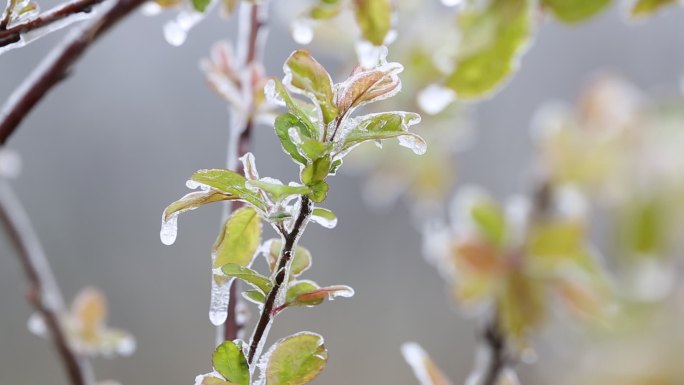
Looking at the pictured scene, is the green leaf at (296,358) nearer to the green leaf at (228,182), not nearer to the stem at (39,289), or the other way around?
the green leaf at (228,182)

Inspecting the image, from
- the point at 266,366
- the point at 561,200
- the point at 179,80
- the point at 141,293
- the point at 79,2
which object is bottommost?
the point at 266,366

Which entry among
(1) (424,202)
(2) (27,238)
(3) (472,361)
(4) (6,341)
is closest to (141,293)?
(4) (6,341)

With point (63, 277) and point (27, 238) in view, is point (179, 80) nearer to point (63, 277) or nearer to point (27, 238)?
point (63, 277)

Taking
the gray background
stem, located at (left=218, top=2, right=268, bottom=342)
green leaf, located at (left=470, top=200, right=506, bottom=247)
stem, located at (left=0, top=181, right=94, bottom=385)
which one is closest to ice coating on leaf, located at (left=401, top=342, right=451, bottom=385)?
stem, located at (left=218, top=2, right=268, bottom=342)

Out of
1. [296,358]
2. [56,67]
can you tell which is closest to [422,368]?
[296,358]

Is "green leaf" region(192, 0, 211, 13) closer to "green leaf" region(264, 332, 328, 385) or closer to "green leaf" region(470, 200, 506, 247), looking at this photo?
"green leaf" region(264, 332, 328, 385)

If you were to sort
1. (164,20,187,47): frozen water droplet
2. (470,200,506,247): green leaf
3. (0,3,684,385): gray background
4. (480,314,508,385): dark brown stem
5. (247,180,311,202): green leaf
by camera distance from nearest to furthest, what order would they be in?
(247,180,311,202): green leaf → (164,20,187,47): frozen water droplet → (480,314,508,385): dark brown stem → (470,200,506,247): green leaf → (0,3,684,385): gray background
